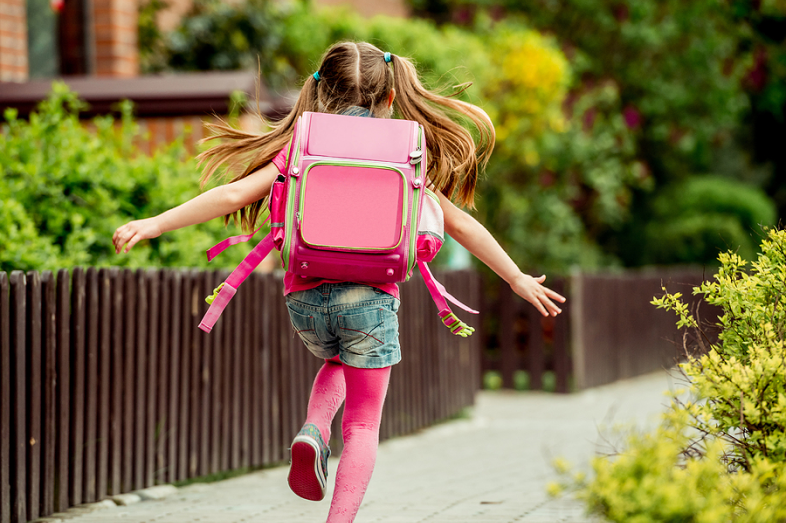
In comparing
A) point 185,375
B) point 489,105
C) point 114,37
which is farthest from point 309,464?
point 489,105

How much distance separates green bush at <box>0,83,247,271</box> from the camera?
509 centimetres

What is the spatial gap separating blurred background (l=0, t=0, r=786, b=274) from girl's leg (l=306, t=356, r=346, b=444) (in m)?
1.10

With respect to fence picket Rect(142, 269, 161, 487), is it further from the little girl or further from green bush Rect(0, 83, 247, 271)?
the little girl

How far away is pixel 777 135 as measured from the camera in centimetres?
2419

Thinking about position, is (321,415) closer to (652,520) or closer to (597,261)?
(652,520)

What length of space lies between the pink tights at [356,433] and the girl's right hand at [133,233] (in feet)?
2.50

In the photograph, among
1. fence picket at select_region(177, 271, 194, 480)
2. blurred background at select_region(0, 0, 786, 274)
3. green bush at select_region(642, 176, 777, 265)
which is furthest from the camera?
green bush at select_region(642, 176, 777, 265)

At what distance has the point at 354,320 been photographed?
2.91 metres

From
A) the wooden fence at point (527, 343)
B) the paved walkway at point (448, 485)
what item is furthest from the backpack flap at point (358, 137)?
the wooden fence at point (527, 343)

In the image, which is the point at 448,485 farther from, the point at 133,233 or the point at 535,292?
the point at 133,233

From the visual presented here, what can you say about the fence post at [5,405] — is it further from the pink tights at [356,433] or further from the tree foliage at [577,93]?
the tree foliage at [577,93]

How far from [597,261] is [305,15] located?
8608 mm

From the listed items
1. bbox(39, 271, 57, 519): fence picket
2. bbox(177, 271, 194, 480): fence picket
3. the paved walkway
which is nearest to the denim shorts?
the paved walkway

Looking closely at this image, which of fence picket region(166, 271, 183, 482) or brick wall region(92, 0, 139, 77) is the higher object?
brick wall region(92, 0, 139, 77)
